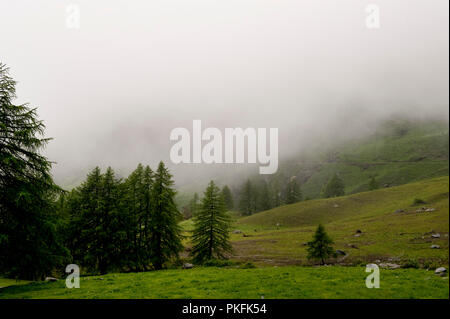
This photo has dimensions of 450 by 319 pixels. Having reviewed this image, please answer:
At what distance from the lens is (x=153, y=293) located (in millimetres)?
15266

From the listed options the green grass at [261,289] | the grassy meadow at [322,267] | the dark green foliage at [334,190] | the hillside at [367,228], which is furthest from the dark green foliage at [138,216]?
the dark green foliage at [334,190]

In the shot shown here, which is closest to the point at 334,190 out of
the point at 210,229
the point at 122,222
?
the point at 210,229

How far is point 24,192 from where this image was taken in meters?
15.5

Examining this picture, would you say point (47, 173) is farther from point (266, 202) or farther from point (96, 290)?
point (266, 202)

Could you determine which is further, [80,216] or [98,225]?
[80,216]

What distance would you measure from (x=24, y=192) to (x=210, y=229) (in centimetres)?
2475

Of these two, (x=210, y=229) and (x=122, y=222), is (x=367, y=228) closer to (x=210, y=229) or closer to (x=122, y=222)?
(x=210, y=229)

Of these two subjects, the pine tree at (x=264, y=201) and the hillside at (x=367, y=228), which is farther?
the pine tree at (x=264, y=201)

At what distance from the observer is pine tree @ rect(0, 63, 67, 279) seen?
637 inches

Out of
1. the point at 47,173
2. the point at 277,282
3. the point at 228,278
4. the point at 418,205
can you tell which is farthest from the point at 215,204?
the point at 418,205

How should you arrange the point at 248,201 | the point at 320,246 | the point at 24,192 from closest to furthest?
the point at 24,192 → the point at 320,246 → the point at 248,201

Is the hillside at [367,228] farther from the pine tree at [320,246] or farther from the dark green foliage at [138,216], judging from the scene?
the dark green foliage at [138,216]

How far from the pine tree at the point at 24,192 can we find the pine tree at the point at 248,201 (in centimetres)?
10565

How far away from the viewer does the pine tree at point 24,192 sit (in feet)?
53.1
